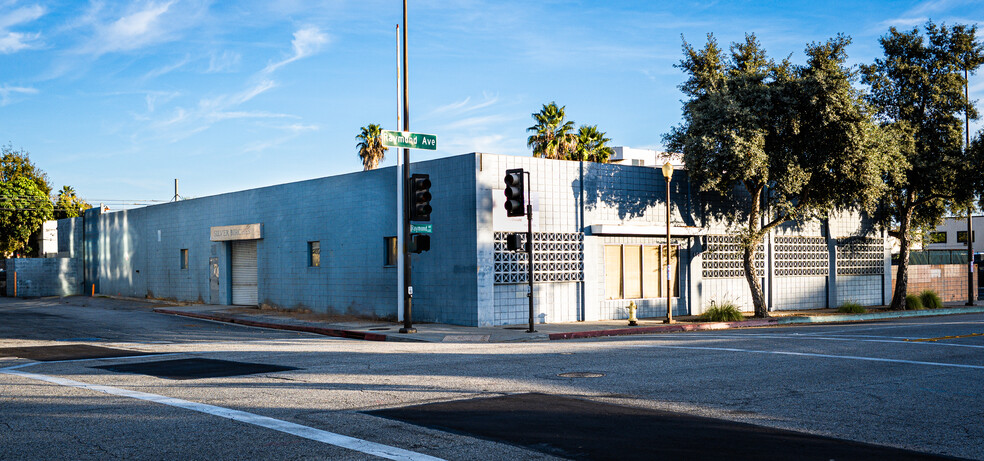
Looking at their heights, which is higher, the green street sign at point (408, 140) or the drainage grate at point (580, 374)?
the green street sign at point (408, 140)

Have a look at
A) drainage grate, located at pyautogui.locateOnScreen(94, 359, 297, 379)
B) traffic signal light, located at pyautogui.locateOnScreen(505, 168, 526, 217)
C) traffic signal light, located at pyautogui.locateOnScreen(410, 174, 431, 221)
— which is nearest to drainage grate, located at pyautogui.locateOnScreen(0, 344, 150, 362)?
drainage grate, located at pyautogui.locateOnScreen(94, 359, 297, 379)

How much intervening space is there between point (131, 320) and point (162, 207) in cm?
1300

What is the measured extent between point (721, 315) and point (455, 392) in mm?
17048

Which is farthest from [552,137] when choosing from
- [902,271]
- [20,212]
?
[20,212]

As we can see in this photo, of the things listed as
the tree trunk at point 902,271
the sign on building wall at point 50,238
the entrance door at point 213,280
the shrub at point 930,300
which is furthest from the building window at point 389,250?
the sign on building wall at point 50,238

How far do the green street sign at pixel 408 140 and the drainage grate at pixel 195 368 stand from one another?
7.71 m

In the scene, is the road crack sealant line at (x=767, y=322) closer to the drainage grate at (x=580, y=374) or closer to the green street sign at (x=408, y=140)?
the green street sign at (x=408, y=140)

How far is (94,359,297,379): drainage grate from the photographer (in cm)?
1266

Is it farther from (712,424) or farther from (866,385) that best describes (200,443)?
(866,385)

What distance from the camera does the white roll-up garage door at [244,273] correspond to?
32531 mm

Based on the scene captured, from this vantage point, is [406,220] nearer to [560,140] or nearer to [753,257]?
[753,257]

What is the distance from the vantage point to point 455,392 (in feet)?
35.1

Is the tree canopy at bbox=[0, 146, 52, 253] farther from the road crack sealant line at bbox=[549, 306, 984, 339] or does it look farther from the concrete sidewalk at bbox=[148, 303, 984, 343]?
the road crack sealant line at bbox=[549, 306, 984, 339]

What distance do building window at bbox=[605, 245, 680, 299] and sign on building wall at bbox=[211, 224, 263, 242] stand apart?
13.8 m
